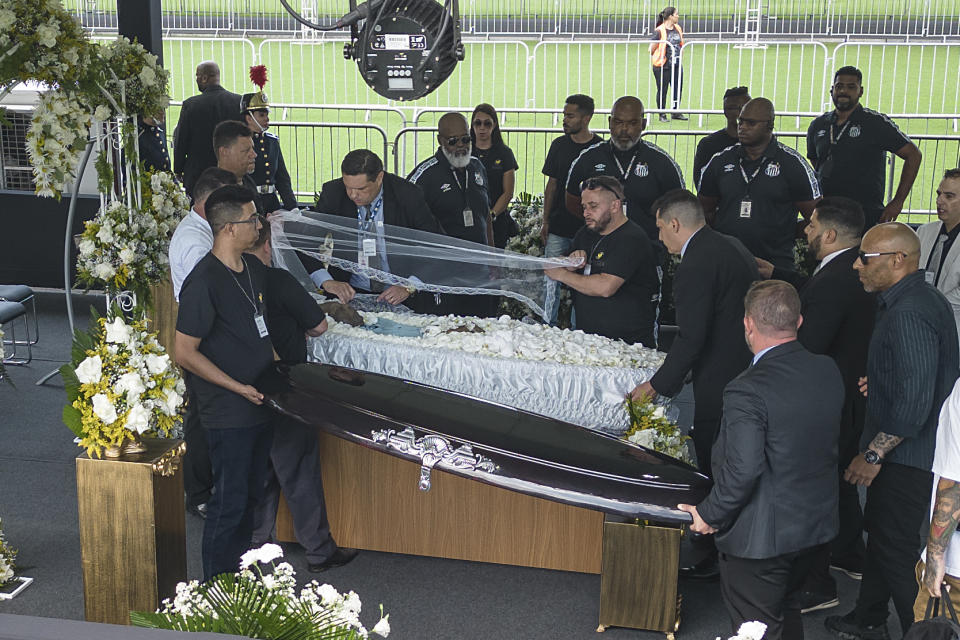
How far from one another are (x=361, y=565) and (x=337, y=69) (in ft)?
64.3

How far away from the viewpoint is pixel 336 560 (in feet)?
15.0

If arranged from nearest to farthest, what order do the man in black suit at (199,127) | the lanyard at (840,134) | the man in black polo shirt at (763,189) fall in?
the man in black polo shirt at (763,189), the lanyard at (840,134), the man in black suit at (199,127)

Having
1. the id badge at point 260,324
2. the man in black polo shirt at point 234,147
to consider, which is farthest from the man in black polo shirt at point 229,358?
the man in black polo shirt at point 234,147

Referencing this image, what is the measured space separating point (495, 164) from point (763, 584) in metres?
5.01

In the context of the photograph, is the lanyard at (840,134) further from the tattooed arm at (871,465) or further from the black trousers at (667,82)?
the black trousers at (667,82)

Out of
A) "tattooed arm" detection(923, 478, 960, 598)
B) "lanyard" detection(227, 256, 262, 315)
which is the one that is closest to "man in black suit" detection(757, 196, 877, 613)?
"tattooed arm" detection(923, 478, 960, 598)

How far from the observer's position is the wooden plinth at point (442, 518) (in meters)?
4.43

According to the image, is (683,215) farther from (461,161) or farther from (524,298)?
(461,161)

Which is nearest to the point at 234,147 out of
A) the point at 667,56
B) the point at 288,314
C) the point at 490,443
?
the point at 288,314

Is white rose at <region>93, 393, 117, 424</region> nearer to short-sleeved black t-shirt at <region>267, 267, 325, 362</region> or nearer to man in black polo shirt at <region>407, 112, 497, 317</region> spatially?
short-sleeved black t-shirt at <region>267, 267, 325, 362</region>

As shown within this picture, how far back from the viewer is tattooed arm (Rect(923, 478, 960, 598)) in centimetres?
283

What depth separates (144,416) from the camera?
3.72 m

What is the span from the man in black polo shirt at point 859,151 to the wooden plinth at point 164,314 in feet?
14.8

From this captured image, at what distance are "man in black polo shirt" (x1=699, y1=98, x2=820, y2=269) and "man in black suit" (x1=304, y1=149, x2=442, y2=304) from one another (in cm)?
191
